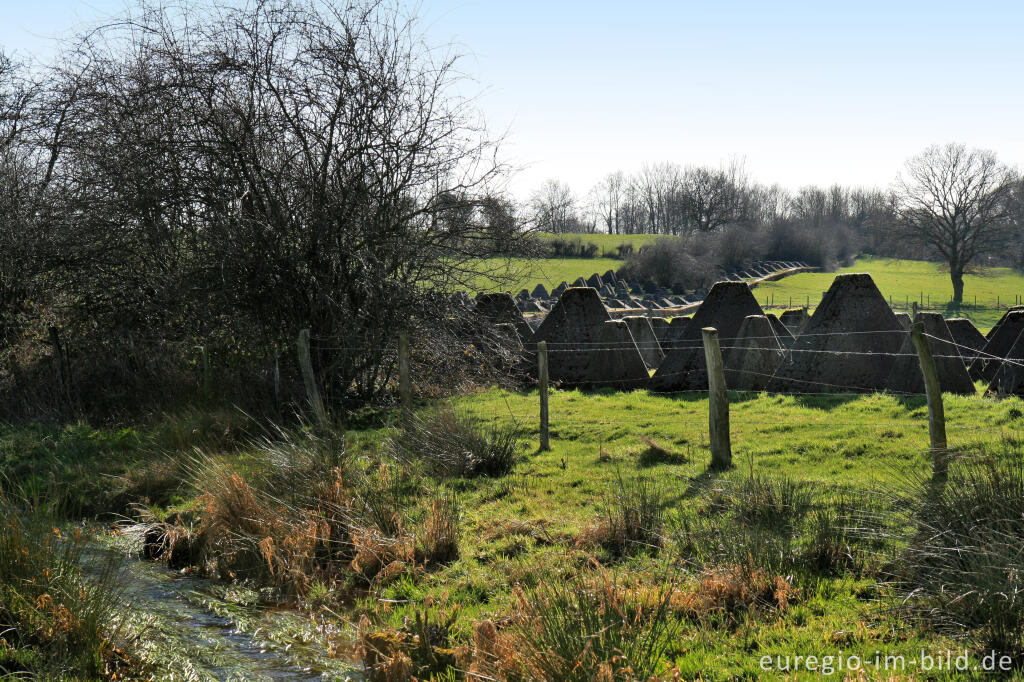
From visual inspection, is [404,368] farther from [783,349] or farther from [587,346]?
[783,349]

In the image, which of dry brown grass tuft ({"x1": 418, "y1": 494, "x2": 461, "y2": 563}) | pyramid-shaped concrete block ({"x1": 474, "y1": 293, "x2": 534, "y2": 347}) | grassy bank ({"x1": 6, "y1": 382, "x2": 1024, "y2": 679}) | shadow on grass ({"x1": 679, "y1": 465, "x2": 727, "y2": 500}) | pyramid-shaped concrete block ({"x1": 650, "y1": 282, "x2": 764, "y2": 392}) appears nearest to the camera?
grassy bank ({"x1": 6, "y1": 382, "x2": 1024, "y2": 679})

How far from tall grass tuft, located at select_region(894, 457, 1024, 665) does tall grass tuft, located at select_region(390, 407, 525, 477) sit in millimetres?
4715

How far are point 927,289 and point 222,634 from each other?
73.2m

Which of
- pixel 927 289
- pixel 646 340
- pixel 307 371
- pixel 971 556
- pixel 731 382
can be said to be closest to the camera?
pixel 971 556

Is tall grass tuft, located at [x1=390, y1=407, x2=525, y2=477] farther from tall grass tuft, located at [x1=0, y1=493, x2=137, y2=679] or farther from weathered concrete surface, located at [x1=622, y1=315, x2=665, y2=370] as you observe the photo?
weathered concrete surface, located at [x1=622, y1=315, x2=665, y2=370]

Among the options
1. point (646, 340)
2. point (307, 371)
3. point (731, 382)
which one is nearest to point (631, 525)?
point (307, 371)

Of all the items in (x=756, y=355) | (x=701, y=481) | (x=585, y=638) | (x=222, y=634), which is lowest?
(x=222, y=634)

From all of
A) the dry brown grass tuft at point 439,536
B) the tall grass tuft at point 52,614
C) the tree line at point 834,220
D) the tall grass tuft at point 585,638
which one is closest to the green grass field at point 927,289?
the tree line at point 834,220

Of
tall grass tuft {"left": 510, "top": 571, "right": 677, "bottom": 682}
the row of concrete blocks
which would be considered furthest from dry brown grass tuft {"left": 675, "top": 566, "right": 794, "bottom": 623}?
the row of concrete blocks

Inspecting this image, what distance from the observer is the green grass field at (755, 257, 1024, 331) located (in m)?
Answer: 57.0

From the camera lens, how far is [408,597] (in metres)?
5.92

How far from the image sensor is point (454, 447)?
9070 mm

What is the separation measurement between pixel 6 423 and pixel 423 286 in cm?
732

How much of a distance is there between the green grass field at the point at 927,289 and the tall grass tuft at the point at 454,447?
46.3 metres
